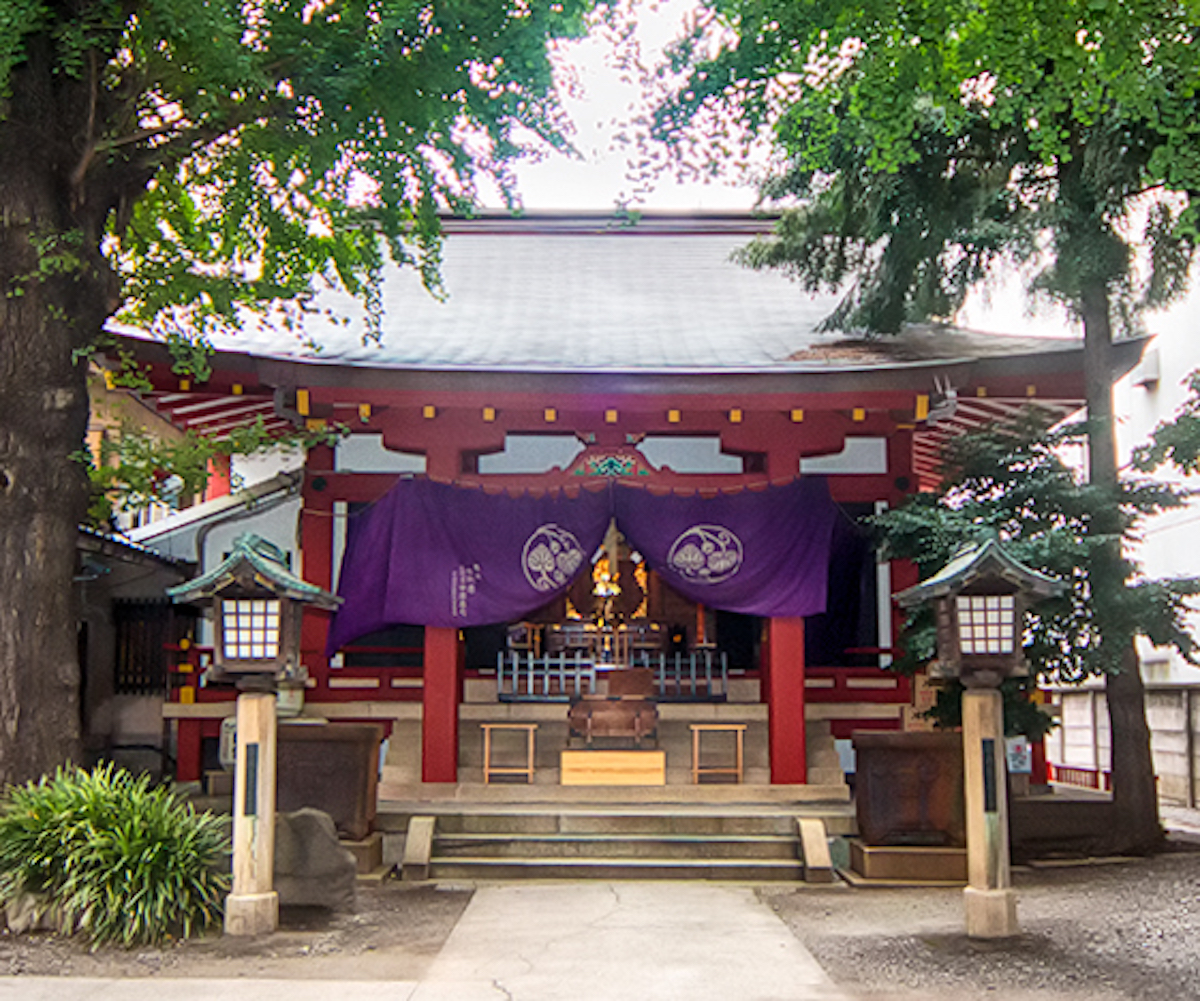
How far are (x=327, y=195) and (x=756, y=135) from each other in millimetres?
3558

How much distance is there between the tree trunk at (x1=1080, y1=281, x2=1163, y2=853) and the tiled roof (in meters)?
0.54

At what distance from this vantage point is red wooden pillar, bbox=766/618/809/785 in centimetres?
1151

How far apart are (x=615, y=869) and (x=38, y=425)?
5.63 meters

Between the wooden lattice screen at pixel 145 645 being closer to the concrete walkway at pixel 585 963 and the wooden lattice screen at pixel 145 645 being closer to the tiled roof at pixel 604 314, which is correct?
the tiled roof at pixel 604 314

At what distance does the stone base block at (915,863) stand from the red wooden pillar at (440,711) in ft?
13.8

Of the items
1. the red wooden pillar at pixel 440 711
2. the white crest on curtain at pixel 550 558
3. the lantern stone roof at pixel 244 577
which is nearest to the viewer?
the lantern stone roof at pixel 244 577

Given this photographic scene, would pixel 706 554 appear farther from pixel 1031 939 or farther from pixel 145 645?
pixel 145 645

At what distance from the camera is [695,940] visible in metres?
7.34

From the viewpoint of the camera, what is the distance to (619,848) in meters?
10.0

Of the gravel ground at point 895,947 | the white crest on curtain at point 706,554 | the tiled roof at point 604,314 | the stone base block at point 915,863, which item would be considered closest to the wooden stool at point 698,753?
the white crest on curtain at point 706,554

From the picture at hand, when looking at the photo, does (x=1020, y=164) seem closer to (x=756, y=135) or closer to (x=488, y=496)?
(x=756, y=135)

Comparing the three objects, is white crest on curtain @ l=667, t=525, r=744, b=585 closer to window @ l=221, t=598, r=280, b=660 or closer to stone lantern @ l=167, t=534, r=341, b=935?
stone lantern @ l=167, t=534, r=341, b=935

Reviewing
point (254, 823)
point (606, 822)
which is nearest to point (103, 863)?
point (254, 823)

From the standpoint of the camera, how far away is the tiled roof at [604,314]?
1214cm
